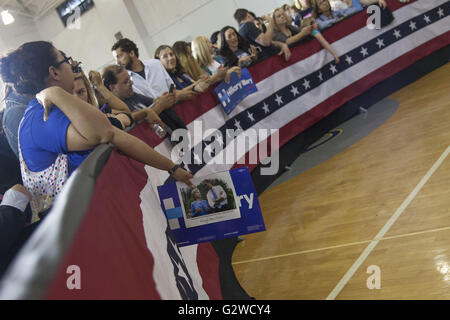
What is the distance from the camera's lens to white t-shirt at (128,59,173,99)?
170 inches

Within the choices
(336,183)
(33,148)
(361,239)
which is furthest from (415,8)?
(33,148)

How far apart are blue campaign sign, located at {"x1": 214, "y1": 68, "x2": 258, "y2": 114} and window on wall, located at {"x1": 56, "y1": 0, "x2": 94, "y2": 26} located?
12044 millimetres

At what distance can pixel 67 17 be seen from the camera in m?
15.3

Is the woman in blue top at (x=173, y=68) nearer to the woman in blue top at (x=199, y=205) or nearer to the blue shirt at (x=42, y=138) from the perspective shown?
the woman in blue top at (x=199, y=205)

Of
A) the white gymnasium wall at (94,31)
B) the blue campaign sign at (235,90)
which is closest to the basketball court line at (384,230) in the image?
the blue campaign sign at (235,90)

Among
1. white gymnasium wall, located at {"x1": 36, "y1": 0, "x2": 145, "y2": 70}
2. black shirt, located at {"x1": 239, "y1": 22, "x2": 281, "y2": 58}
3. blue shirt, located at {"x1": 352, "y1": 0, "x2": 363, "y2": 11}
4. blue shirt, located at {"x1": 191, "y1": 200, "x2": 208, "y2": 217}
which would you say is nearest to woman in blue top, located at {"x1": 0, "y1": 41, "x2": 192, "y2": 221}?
blue shirt, located at {"x1": 191, "y1": 200, "x2": 208, "y2": 217}

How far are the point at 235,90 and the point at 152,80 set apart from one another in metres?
0.91

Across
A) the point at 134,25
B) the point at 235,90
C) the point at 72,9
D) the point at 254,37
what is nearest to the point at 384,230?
the point at 235,90

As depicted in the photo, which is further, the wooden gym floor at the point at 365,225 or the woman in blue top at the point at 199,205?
the wooden gym floor at the point at 365,225

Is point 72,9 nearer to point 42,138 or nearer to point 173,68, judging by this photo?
point 173,68

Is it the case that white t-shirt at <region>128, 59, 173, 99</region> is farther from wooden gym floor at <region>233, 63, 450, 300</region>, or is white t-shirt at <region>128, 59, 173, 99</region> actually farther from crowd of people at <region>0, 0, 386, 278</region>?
wooden gym floor at <region>233, 63, 450, 300</region>

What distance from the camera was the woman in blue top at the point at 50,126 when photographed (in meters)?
1.99
